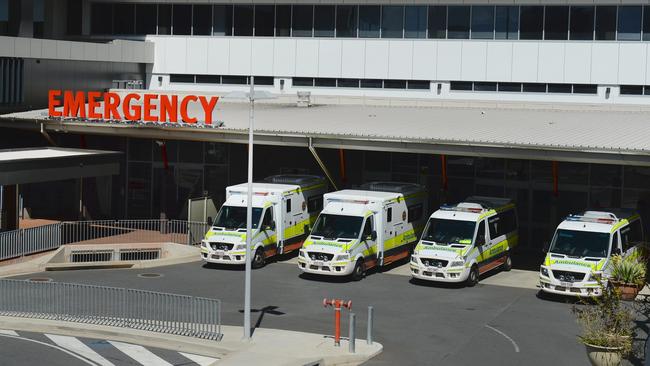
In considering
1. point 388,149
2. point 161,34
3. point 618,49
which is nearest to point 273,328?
point 388,149

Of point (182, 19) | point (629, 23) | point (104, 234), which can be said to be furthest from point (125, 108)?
point (629, 23)

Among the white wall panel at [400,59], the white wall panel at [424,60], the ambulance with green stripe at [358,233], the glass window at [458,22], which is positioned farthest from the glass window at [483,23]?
the ambulance with green stripe at [358,233]

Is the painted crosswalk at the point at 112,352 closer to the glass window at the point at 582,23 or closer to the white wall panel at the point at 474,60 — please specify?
the white wall panel at the point at 474,60

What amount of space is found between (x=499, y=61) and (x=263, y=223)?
16.4 meters

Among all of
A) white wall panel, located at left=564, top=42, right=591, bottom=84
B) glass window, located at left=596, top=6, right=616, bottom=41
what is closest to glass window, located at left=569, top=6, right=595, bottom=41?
glass window, located at left=596, top=6, right=616, bottom=41

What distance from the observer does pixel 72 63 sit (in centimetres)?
5300

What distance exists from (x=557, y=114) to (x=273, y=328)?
22465mm

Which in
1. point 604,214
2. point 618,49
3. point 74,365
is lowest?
point 74,365

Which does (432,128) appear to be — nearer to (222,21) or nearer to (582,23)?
(582,23)

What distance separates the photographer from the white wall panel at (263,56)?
181ft

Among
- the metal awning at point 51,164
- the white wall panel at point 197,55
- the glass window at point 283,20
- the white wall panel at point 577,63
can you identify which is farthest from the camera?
the white wall panel at point 197,55

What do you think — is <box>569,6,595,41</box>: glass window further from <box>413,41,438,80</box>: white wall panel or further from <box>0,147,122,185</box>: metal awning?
<box>0,147,122,185</box>: metal awning

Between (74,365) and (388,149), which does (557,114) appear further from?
(74,365)

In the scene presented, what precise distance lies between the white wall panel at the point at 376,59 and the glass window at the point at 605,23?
33.4 feet
